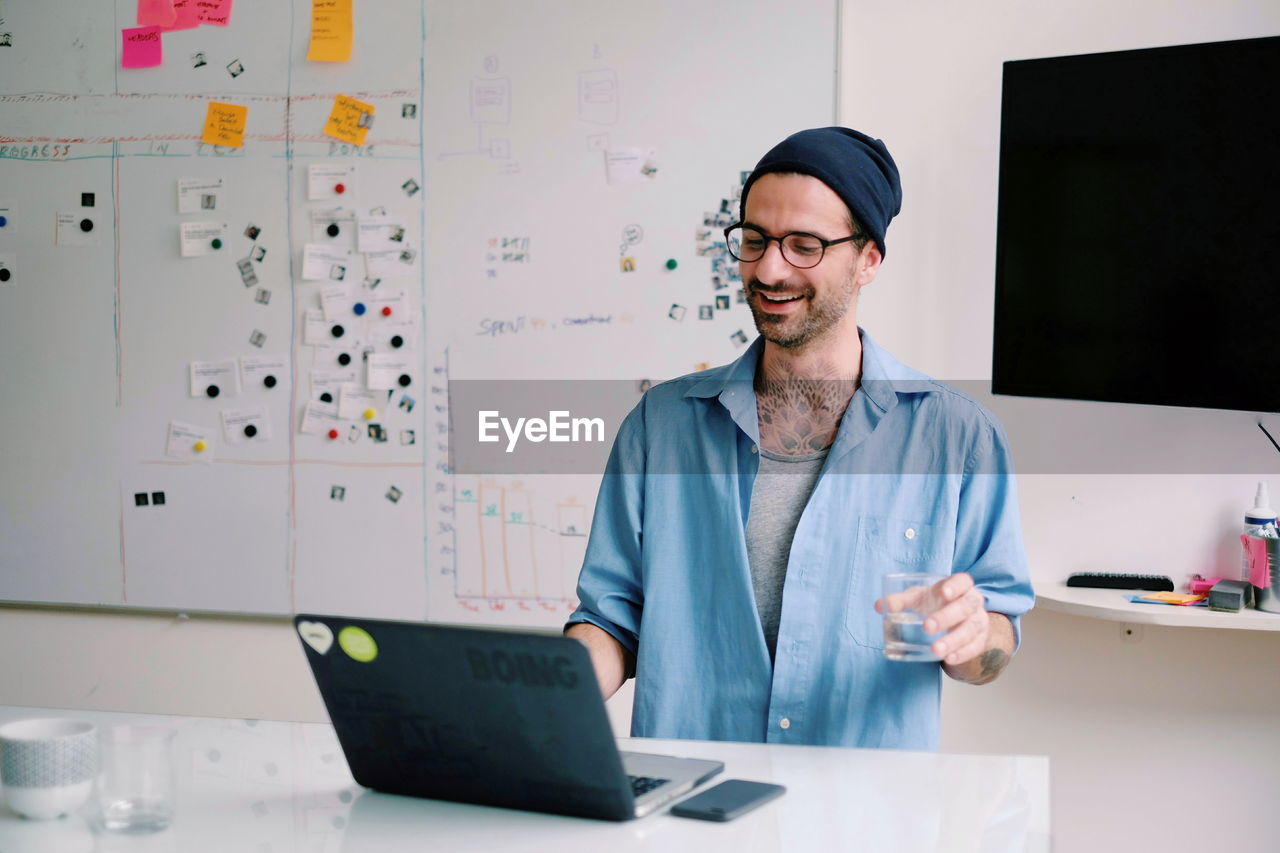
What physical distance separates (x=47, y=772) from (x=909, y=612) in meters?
0.88

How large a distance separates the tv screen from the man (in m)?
0.77

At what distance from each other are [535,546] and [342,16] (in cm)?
135

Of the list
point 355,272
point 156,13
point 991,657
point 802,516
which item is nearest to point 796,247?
point 802,516

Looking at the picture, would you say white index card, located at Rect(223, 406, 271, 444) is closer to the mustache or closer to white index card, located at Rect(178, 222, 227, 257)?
white index card, located at Rect(178, 222, 227, 257)

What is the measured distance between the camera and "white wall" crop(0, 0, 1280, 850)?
2639 mm

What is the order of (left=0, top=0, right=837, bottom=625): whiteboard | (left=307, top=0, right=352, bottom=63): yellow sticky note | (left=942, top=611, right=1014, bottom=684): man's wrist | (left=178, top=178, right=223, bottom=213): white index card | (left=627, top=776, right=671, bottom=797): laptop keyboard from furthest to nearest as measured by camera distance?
(left=178, top=178, right=223, bottom=213): white index card
(left=307, top=0, right=352, bottom=63): yellow sticky note
(left=0, top=0, right=837, bottom=625): whiteboard
(left=942, top=611, right=1014, bottom=684): man's wrist
(left=627, top=776, right=671, bottom=797): laptop keyboard

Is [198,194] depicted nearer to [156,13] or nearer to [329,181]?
[329,181]

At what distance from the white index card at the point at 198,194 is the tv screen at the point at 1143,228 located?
188 centimetres

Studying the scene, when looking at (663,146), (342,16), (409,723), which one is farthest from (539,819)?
(342,16)

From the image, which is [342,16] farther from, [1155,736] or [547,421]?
[1155,736]

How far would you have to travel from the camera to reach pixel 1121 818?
2.73 meters

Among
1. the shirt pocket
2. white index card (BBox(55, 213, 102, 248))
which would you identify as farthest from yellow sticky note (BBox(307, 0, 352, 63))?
the shirt pocket

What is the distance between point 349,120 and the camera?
9.85 feet

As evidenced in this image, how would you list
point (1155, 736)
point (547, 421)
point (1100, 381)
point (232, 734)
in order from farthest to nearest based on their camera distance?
1. point (547, 421)
2. point (1155, 736)
3. point (1100, 381)
4. point (232, 734)
